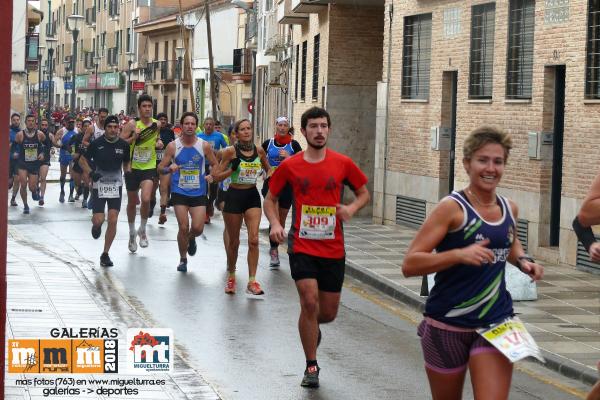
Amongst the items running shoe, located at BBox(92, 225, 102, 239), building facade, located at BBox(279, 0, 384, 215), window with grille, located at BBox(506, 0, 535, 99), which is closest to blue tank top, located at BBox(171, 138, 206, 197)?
running shoe, located at BBox(92, 225, 102, 239)

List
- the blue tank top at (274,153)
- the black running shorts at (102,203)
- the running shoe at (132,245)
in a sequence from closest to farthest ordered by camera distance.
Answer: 1. the black running shorts at (102,203)
2. the blue tank top at (274,153)
3. the running shoe at (132,245)

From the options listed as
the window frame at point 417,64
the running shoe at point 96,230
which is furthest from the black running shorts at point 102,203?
the window frame at point 417,64

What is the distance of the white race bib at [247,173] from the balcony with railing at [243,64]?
4442 cm

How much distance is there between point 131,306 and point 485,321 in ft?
23.3

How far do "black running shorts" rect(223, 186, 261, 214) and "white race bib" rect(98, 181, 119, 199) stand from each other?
2.76m

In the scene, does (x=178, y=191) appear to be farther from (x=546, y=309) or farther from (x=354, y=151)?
(x=354, y=151)

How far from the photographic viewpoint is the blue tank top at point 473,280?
6180 mm

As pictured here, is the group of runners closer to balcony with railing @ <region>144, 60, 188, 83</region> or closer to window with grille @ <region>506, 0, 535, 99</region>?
window with grille @ <region>506, 0, 535, 99</region>

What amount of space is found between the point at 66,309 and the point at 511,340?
660 centimetres

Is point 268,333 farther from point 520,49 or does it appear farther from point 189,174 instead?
point 520,49

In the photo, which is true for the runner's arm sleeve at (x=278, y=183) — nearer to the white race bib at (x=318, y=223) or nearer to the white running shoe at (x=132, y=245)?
the white race bib at (x=318, y=223)

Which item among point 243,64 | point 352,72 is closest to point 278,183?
point 352,72

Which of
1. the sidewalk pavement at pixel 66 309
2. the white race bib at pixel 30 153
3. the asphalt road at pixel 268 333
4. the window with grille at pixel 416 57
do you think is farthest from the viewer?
the white race bib at pixel 30 153

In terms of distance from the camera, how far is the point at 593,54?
17344 mm
